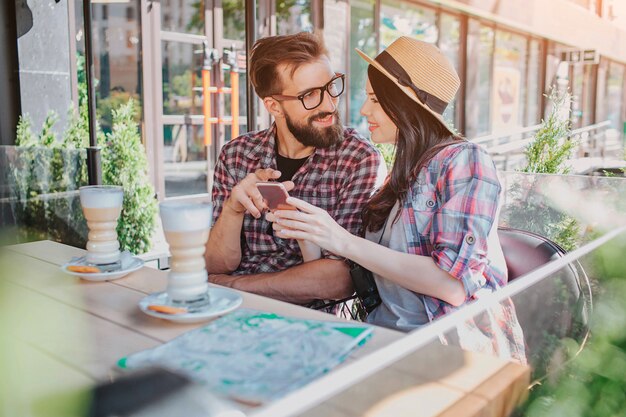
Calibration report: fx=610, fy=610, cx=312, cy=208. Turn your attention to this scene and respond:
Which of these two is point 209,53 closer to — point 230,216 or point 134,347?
point 230,216

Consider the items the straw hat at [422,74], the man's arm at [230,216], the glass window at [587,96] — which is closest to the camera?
the straw hat at [422,74]

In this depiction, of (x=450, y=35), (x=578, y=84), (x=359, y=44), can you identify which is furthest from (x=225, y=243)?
(x=578, y=84)

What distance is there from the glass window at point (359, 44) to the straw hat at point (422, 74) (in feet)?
22.0

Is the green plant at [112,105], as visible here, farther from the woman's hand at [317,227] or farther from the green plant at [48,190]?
the woman's hand at [317,227]

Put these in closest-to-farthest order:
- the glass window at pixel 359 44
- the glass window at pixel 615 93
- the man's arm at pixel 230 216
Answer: the man's arm at pixel 230 216
the glass window at pixel 359 44
the glass window at pixel 615 93

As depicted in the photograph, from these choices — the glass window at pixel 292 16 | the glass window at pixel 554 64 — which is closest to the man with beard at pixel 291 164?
the glass window at pixel 292 16

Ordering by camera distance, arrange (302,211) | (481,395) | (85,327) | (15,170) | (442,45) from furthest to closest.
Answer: (442,45), (15,170), (302,211), (85,327), (481,395)

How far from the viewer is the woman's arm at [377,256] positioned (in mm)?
1607

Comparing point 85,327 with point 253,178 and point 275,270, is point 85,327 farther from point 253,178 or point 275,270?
point 275,270

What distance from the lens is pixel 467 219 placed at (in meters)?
1.58

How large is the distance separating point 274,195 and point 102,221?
0.45 m

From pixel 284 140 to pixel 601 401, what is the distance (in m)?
1.60

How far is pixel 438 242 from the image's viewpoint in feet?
5.29

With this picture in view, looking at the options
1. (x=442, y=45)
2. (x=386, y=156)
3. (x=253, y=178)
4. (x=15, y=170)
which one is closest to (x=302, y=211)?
(x=253, y=178)
